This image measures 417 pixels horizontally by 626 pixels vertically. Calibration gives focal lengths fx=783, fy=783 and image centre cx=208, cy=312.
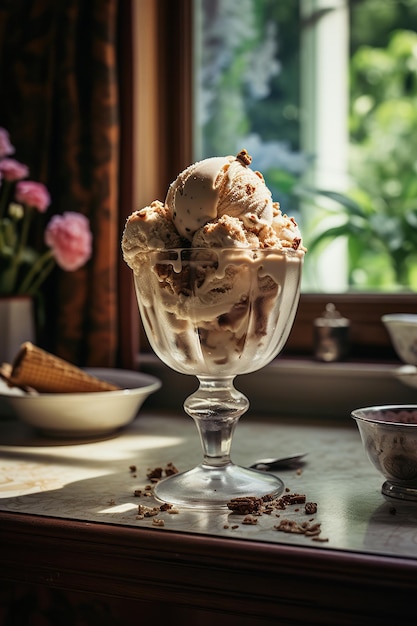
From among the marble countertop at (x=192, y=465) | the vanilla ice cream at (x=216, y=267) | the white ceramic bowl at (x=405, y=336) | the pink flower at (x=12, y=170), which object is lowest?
the marble countertop at (x=192, y=465)

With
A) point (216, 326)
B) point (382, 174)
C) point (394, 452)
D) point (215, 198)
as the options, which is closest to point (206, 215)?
point (215, 198)

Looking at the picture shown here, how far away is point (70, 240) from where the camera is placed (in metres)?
1.57

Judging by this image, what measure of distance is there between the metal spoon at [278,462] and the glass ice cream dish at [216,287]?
11 centimetres

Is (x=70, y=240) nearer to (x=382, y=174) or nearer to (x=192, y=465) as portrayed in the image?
(x=192, y=465)

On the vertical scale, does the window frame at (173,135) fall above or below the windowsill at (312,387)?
above

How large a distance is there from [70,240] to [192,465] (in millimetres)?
603

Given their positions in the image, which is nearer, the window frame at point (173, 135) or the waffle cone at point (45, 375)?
the waffle cone at point (45, 375)

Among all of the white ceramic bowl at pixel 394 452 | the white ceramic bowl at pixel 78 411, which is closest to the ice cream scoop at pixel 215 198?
the white ceramic bowl at pixel 394 452

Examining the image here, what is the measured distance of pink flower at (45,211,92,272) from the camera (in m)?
1.57

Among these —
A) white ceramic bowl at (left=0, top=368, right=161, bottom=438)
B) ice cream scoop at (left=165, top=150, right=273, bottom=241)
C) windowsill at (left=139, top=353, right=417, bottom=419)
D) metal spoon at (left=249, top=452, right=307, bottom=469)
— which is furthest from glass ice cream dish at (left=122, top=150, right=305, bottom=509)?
windowsill at (left=139, top=353, right=417, bottom=419)

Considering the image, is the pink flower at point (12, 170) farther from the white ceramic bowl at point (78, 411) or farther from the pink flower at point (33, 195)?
the white ceramic bowl at point (78, 411)

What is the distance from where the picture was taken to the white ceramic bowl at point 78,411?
4.35 feet

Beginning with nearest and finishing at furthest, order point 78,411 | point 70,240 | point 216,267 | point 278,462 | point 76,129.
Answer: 1. point 216,267
2. point 278,462
3. point 78,411
4. point 70,240
5. point 76,129

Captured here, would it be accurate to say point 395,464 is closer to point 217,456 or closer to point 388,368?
Result: point 217,456
